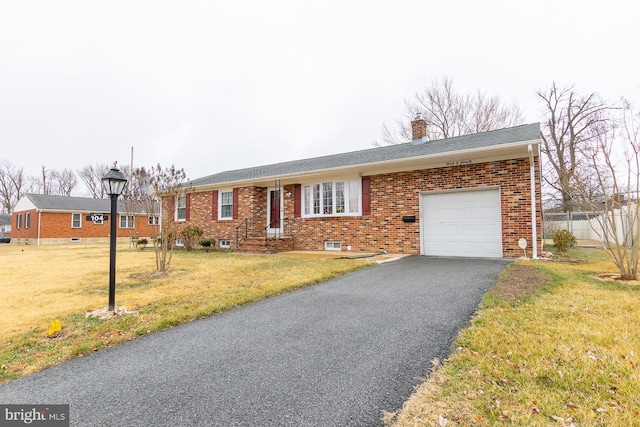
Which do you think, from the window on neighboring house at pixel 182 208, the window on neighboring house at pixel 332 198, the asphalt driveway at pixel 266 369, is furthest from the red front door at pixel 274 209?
the asphalt driveway at pixel 266 369

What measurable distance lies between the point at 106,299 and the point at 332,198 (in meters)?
8.39

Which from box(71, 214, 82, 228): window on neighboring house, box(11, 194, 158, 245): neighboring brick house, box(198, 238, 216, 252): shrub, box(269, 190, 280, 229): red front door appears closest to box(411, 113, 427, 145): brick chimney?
box(269, 190, 280, 229): red front door

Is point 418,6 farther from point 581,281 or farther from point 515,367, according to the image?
point 515,367

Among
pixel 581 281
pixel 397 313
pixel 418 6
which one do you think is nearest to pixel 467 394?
pixel 397 313

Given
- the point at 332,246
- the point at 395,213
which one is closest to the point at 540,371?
the point at 395,213

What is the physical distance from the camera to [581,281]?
526 cm

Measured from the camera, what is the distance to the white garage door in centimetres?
907

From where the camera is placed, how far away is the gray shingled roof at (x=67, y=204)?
24559mm

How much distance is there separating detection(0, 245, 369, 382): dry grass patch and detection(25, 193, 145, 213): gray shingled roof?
20847mm

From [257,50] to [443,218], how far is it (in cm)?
1039

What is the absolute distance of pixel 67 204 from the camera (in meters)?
25.9

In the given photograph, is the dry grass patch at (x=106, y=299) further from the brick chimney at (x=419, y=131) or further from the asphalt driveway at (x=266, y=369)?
the brick chimney at (x=419, y=131)

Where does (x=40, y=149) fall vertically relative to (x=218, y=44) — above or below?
above

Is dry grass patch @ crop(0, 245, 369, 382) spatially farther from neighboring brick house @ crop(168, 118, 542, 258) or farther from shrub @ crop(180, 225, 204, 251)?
shrub @ crop(180, 225, 204, 251)
